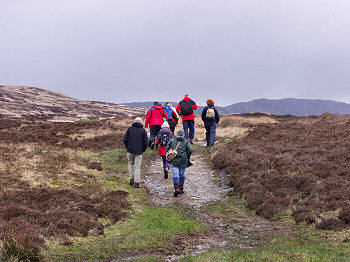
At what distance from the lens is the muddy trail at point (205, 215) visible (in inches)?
296

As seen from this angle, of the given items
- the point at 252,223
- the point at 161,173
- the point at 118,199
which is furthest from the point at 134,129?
the point at 252,223

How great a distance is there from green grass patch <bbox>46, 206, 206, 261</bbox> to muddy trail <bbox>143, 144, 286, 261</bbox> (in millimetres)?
436

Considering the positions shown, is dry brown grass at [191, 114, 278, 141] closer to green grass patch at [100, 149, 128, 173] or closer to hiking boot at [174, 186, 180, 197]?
green grass patch at [100, 149, 128, 173]

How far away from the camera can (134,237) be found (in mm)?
7781

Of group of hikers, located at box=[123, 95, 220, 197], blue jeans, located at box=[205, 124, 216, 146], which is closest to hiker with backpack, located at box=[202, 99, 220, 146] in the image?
blue jeans, located at box=[205, 124, 216, 146]

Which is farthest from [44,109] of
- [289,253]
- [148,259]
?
[289,253]

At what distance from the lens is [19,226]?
21.6 ft

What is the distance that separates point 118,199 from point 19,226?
4286 millimetres

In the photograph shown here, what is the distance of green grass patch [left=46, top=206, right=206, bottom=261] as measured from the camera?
6.46 m

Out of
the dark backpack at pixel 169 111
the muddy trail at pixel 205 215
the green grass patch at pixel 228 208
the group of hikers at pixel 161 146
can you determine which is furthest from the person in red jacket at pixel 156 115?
Answer: the green grass patch at pixel 228 208

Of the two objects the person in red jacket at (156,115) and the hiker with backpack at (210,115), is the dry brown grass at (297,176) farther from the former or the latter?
the person in red jacket at (156,115)

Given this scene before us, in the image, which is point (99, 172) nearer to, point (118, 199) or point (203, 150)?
point (118, 199)

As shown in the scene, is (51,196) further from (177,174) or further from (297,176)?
(297,176)

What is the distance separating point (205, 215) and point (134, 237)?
10.5ft
